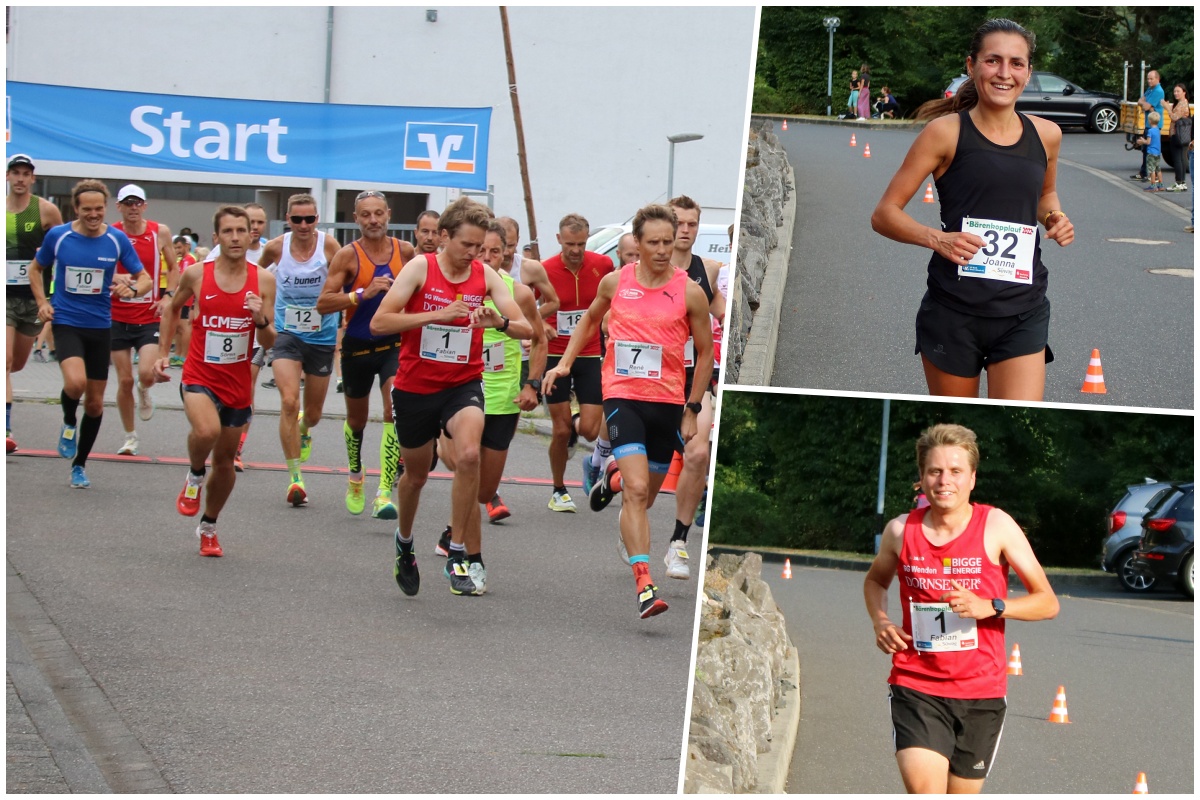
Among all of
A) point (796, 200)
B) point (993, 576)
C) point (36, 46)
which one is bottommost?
point (993, 576)

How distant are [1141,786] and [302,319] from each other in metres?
6.91

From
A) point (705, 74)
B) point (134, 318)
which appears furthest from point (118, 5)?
point (134, 318)

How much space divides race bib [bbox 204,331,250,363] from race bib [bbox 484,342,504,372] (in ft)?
4.82

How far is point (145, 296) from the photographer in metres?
11.5

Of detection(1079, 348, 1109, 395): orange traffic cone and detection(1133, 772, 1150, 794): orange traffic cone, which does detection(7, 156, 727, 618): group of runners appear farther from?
detection(1133, 772, 1150, 794): orange traffic cone

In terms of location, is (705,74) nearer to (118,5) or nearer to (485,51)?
(485,51)

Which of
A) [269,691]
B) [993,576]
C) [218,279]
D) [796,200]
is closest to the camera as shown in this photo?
[993,576]

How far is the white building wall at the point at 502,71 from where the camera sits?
30141mm

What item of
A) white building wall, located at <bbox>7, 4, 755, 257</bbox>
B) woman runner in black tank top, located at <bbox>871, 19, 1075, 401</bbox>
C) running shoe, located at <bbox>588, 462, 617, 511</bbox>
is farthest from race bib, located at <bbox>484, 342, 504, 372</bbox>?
white building wall, located at <bbox>7, 4, 755, 257</bbox>

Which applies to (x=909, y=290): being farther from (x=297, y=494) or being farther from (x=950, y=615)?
(x=950, y=615)

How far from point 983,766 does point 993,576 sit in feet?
1.98

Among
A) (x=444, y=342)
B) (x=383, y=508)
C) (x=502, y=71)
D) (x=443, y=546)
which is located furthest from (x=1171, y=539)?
(x=502, y=71)

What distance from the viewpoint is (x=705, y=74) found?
99.6 feet

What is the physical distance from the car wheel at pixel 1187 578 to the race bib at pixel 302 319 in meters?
6.97
